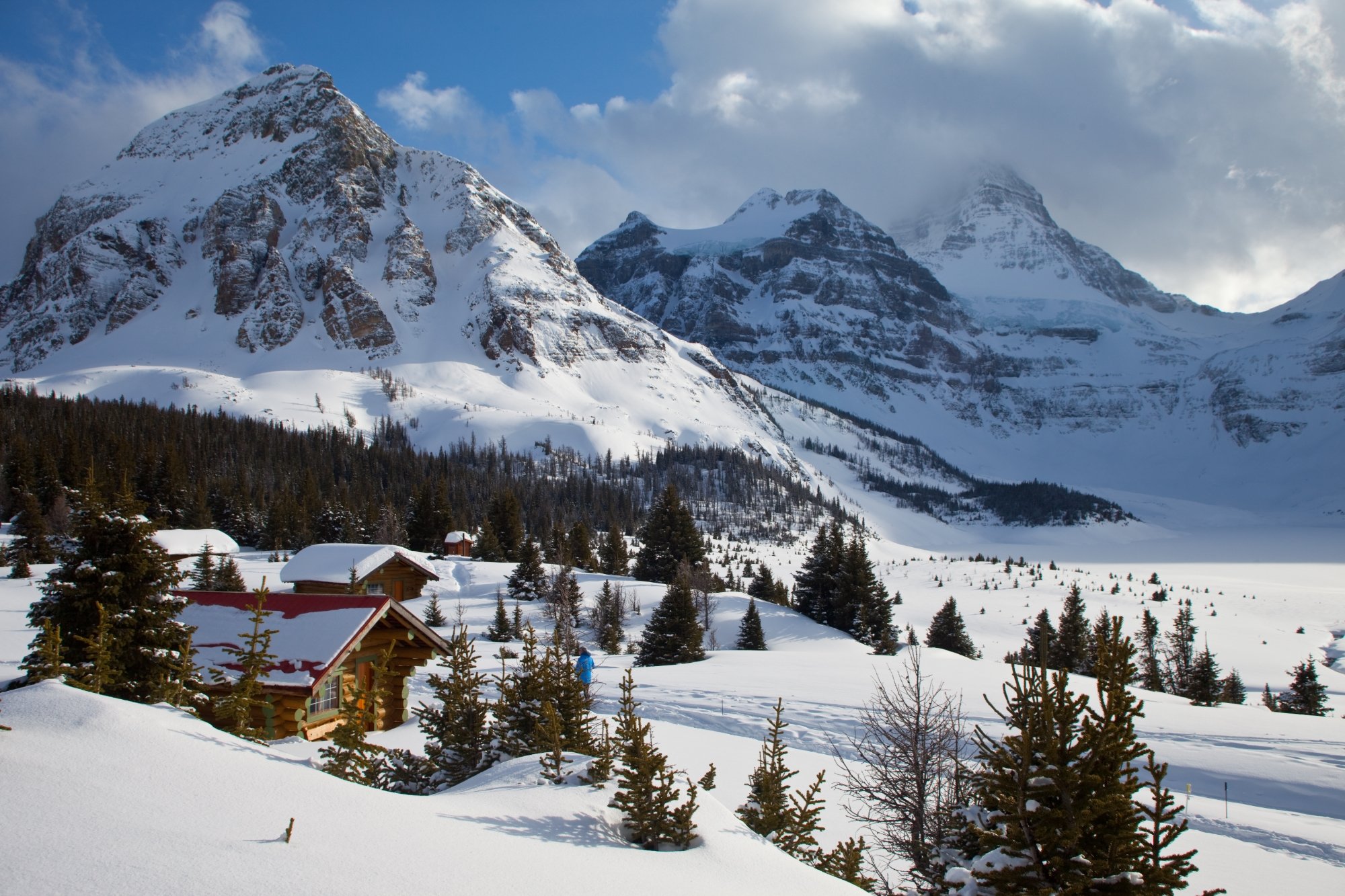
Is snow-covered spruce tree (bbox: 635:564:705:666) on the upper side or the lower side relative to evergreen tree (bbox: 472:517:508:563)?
lower

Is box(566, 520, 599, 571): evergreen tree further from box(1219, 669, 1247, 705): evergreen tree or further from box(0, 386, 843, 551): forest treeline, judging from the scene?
box(1219, 669, 1247, 705): evergreen tree

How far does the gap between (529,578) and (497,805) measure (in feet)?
130

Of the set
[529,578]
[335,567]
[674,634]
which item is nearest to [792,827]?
[674,634]

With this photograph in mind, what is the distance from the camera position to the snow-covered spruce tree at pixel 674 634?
104 feet

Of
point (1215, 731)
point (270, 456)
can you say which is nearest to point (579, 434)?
point (270, 456)

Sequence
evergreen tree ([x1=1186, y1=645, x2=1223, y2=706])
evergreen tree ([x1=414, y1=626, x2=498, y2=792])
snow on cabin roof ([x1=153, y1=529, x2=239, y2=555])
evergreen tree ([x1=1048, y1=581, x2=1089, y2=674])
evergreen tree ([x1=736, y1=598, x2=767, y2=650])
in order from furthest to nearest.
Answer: evergreen tree ([x1=1048, y1=581, x2=1089, y2=674])
snow on cabin roof ([x1=153, y1=529, x2=239, y2=555])
evergreen tree ([x1=736, y1=598, x2=767, y2=650])
evergreen tree ([x1=1186, y1=645, x2=1223, y2=706])
evergreen tree ([x1=414, y1=626, x2=498, y2=792])

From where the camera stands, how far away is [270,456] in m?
95.8

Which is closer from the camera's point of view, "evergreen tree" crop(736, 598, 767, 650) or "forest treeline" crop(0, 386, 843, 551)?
"evergreen tree" crop(736, 598, 767, 650)

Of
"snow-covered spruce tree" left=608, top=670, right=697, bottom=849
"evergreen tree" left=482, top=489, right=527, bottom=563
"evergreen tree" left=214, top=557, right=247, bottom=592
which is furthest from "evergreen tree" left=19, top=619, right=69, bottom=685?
"evergreen tree" left=482, top=489, right=527, bottom=563

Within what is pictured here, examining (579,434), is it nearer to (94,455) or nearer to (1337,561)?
(94,455)

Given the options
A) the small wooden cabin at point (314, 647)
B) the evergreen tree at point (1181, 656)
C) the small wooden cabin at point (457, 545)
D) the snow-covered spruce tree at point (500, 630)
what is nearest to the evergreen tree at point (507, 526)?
the small wooden cabin at point (457, 545)

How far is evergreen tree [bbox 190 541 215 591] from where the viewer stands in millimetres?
32938

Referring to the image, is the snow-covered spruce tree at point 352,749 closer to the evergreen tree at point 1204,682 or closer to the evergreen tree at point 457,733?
the evergreen tree at point 457,733

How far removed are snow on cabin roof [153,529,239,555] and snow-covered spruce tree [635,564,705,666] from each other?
2598cm
